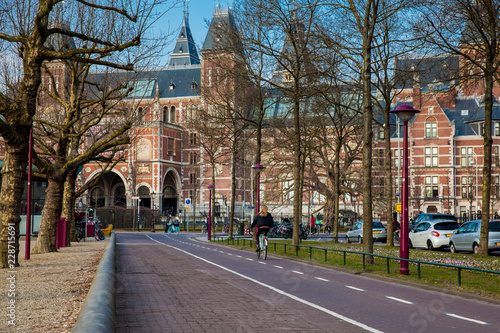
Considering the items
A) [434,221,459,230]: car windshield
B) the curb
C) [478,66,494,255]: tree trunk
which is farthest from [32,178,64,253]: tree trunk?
[434,221,459,230]: car windshield

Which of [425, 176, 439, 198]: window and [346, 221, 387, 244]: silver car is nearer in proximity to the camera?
[346, 221, 387, 244]: silver car

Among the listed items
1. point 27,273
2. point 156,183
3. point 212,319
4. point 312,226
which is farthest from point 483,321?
point 156,183

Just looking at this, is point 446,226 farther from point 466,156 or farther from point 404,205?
point 466,156

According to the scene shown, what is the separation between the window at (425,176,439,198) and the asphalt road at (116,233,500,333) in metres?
62.7

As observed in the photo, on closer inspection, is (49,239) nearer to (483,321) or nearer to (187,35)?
(483,321)

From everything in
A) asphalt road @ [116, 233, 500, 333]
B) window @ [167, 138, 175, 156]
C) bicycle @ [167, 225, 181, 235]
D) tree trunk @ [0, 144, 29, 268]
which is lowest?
bicycle @ [167, 225, 181, 235]

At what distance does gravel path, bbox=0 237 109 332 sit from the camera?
7.00 metres

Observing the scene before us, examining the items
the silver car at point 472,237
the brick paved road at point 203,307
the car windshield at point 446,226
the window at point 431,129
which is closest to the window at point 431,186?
the window at point 431,129

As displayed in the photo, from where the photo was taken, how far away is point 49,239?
2133 centimetres

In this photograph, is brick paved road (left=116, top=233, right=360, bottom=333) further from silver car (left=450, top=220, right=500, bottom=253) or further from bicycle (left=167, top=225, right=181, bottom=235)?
bicycle (left=167, top=225, right=181, bottom=235)

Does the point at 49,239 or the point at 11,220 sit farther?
the point at 49,239

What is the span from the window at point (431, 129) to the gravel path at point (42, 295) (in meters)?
64.6

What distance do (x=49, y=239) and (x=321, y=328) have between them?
53.0 ft

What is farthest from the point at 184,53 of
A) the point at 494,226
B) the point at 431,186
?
the point at 494,226
